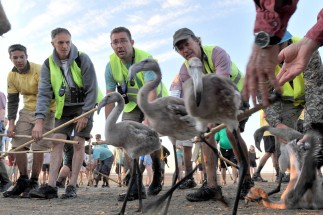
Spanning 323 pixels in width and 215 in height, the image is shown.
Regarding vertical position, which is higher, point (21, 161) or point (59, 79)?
point (59, 79)

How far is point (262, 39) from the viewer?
7.57ft

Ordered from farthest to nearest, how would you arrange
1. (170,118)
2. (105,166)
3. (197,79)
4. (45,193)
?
(105,166) → (45,193) → (170,118) → (197,79)

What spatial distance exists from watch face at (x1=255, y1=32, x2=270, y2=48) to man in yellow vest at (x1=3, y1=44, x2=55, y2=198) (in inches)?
244

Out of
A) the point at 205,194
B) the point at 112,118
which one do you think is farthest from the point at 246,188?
the point at 112,118

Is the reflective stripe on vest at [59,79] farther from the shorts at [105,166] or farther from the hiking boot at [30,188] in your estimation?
the shorts at [105,166]

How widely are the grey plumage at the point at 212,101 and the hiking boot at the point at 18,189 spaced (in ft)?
17.4

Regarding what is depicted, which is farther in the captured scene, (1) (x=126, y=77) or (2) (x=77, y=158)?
(2) (x=77, y=158)

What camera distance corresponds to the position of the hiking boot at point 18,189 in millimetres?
7871

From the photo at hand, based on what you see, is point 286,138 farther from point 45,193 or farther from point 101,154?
point 101,154

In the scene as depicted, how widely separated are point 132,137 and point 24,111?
3697mm

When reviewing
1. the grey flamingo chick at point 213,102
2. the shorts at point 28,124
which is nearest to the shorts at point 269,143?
the shorts at point 28,124

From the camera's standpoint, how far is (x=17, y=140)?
8.41 meters

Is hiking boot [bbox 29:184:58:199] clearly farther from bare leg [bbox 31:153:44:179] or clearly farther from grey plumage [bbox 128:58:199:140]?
grey plumage [bbox 128:58:199:140]

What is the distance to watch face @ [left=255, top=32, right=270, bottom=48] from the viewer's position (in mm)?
2293
